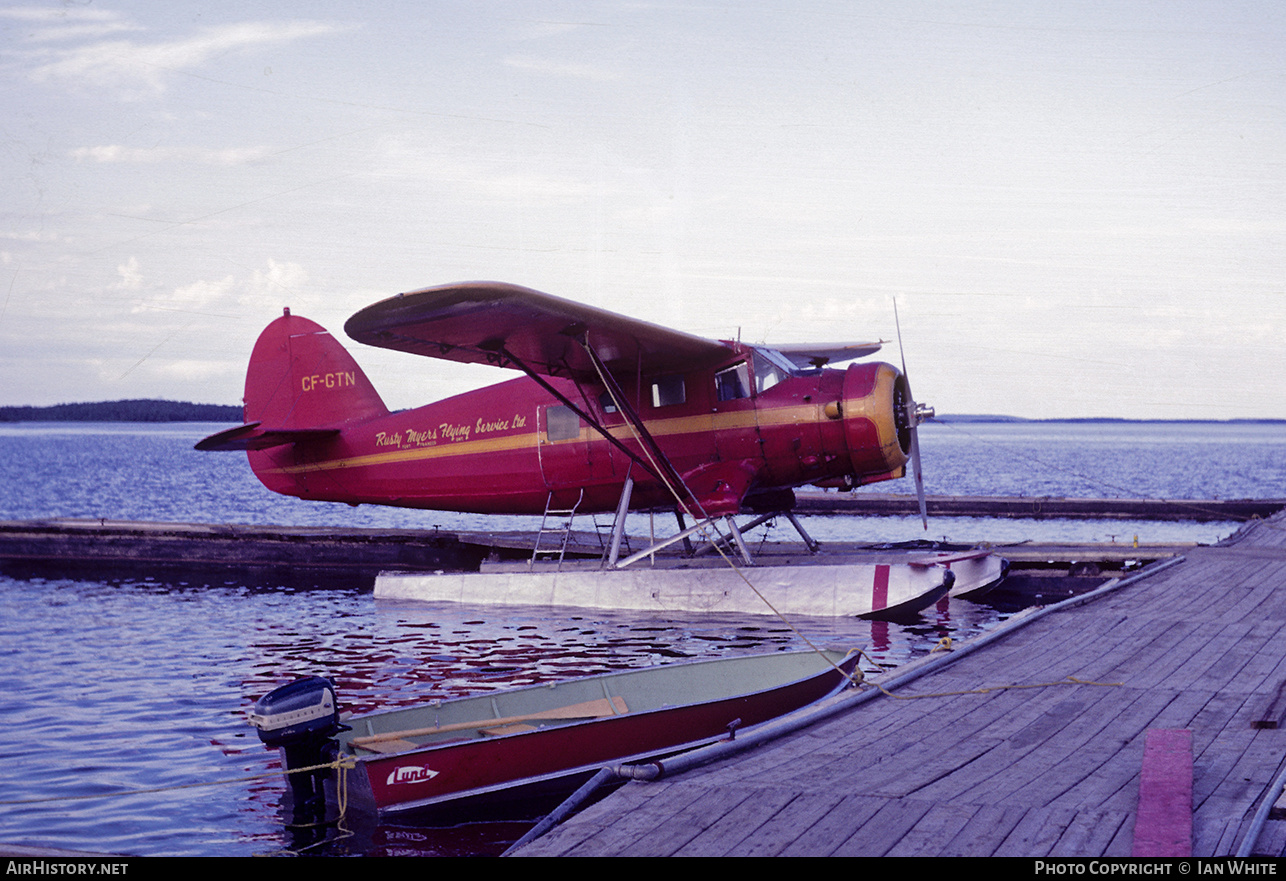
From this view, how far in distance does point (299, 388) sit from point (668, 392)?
7.57m

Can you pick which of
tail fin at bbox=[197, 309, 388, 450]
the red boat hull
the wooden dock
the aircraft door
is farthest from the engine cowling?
tail fin at bbox=[197, 309, 388, 450]

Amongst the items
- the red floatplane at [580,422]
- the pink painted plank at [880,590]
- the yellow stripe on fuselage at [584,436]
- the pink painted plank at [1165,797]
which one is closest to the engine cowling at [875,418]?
the red floatplane at [580,422]

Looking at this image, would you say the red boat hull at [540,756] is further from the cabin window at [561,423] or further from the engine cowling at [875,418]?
the cabin window at [561,423]

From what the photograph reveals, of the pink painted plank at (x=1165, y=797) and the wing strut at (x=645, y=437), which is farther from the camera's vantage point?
the wing strut at (x=645, y=437)

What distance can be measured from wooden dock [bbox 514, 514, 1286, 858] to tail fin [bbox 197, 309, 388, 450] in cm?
1269

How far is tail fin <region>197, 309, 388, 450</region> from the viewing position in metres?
17.6

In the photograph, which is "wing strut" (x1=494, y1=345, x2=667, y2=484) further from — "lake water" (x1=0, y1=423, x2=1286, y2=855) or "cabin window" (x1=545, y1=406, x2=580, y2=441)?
"lake water" (x1=0, y1=423, x2=1286, y2=855)

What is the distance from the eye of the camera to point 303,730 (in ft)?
20.5

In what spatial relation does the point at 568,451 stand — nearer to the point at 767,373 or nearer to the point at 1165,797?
the point at 767,373

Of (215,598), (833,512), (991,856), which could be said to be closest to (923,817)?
(991,856)

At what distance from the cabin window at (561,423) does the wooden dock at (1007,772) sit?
8252 millimetres

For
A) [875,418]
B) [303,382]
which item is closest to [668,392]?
[875,418]

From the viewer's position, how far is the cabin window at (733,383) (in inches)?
549

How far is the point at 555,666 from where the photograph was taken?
455 inches
